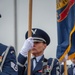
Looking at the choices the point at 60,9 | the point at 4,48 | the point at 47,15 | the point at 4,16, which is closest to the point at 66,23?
the point at 60,9

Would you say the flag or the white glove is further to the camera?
the flag

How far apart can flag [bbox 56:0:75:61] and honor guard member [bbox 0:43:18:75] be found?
1.59 ft

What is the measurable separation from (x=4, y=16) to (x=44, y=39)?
3.05ft

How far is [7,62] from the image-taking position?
171 centimetres

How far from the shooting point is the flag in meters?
2.08

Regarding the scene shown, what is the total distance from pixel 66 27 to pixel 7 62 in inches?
22.4

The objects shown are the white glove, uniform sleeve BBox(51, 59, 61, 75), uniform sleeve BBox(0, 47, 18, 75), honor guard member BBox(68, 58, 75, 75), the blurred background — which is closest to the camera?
uniform sleeve BBox(0, 47, 18, 75)

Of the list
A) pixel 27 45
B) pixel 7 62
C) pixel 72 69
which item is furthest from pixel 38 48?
pixel 72 69

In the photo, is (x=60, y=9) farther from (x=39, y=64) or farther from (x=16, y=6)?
(x=16, y=6)

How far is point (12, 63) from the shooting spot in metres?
1.71

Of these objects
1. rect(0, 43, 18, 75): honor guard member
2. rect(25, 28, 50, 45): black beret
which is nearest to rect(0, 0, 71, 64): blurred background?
rect(25, 28, 50, 45): black beret

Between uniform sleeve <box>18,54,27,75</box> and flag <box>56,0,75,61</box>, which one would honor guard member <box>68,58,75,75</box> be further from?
uniform sleeve <box>18,54,27,75</box>

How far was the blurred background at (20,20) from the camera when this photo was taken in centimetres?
293

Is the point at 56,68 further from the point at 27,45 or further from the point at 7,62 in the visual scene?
the point at 7,62
